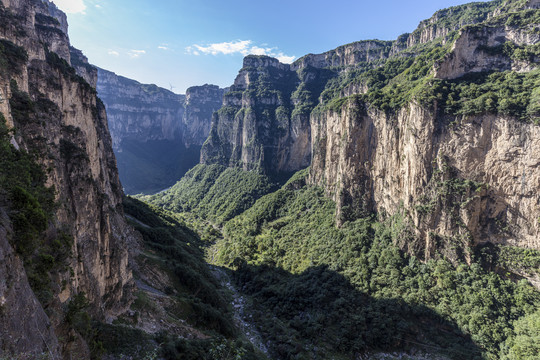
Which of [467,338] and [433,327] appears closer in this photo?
[467,338]

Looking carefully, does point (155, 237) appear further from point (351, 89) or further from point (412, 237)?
point (351, 89)

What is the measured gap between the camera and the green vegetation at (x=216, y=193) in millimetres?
107000

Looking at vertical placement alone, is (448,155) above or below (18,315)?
above

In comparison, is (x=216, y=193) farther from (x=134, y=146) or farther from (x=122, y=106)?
(x=122, y=106)

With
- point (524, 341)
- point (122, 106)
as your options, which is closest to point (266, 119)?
point (524, 341)

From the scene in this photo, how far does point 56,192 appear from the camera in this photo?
18.2 m

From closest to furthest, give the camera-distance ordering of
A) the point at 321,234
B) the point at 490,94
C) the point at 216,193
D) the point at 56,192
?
the point at 56,192, the point at 490,94, the point at 321,234, the point at 216,193

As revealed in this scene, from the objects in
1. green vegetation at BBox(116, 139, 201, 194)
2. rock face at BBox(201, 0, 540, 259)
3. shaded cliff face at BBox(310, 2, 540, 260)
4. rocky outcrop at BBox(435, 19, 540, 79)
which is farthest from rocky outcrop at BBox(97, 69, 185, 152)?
rocky outcrop at BBox(435, 19, 540, 79)

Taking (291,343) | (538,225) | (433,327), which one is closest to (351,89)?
(538,225)

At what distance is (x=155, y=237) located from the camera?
173 feet

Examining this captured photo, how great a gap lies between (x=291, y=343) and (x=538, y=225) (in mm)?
39786

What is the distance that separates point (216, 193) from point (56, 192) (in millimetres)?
104420

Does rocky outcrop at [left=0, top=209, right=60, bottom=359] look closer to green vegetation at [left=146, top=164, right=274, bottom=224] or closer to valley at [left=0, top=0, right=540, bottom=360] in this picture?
valley at [left=0, top=0, right=540, bottom=360]

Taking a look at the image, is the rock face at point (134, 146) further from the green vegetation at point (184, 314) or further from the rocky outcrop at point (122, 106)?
the green vegetation at point (184, 314)
